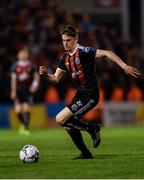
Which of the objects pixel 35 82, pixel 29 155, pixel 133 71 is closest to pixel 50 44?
pixel 35 82

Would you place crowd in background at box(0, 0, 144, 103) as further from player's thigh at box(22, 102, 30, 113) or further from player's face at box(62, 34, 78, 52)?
player's face at box(62, 34, 78, 52)

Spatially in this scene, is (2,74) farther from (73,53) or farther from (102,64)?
(73,53)

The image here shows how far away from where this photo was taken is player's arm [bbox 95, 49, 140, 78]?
33.7ft

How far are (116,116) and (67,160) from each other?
1305 cm

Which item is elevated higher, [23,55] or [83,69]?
[23,55]

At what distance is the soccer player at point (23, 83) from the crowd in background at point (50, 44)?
3.02 metres

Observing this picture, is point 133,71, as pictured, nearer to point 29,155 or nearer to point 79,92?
point 79,92

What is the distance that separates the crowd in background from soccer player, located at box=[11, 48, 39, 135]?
302cm

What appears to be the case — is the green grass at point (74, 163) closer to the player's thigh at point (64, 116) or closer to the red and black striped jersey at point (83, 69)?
the player's thigh at point (64, 116)

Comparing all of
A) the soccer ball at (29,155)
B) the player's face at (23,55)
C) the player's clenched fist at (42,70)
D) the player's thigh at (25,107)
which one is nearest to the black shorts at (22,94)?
the player's thigh at (25,107)

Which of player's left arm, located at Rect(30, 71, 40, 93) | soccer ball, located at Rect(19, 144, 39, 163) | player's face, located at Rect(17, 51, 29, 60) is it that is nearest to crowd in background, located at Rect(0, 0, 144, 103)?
player's left arm, located at Rect(30, 71, 40, 93)

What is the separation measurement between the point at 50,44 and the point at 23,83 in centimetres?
460

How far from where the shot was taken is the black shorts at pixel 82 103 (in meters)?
11.1

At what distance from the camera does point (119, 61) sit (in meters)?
10.6
